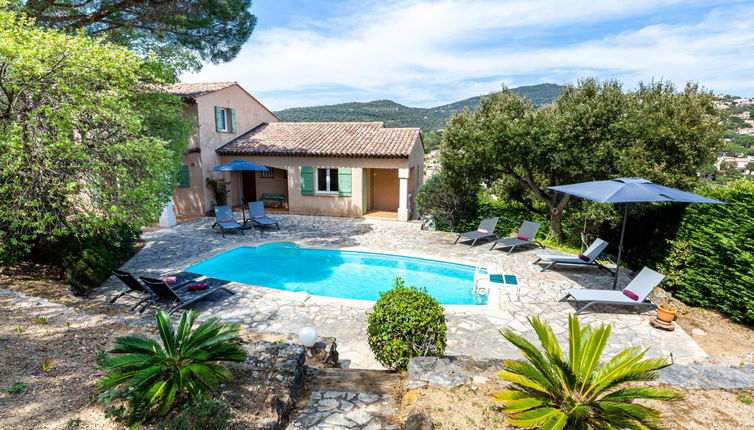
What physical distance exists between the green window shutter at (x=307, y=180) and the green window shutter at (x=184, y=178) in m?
5.64

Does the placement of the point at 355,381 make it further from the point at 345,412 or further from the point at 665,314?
the point at 665,314

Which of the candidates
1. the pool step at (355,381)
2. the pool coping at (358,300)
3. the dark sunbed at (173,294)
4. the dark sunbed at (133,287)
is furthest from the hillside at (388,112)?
the pool step at (355,381)

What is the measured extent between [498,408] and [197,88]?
797 inches

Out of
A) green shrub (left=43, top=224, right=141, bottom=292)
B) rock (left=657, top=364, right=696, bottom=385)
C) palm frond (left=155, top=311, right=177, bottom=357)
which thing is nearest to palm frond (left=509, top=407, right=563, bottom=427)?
rock (left=657, top=364, right=696, bottom=385)

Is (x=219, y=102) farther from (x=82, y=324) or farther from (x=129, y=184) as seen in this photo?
(x=82, y=324)

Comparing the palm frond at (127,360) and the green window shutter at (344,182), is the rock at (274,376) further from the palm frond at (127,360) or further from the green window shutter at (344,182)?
the green window shutter at (344,182)

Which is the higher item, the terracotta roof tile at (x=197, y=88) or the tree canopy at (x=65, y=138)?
the terracotta roof tile at (x=197, y=88)

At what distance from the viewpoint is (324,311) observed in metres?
7.86

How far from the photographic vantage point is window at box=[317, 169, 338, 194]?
1889cm

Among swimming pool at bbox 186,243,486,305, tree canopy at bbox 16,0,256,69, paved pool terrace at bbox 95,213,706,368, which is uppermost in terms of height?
tree canopy at bbox 16,0,256,69

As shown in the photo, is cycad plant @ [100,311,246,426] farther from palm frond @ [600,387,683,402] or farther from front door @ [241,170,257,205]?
front door @ [241,170,257,205]

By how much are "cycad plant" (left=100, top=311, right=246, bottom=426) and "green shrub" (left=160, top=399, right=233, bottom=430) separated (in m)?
0.14

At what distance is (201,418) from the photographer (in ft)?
11.1

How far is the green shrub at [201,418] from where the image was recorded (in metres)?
3.30
